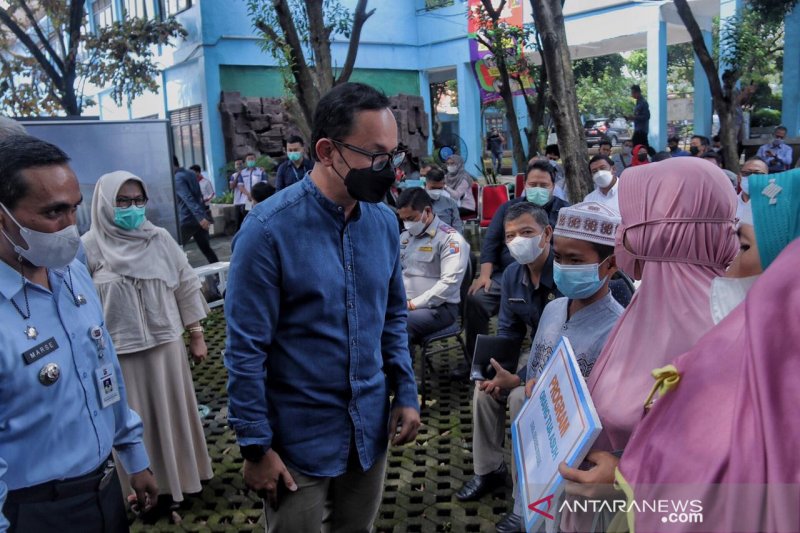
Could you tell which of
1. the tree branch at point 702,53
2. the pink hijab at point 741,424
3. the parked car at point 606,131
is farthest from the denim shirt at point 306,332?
the parked car at point 606,131

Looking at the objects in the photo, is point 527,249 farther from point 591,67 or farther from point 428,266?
point 591,67

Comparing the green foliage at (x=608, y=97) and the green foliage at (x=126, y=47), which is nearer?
the green foliage at (x=126, y=47)

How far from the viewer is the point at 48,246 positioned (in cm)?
193

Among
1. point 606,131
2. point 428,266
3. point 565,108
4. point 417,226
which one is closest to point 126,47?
point 417,226

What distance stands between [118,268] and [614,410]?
2.54m

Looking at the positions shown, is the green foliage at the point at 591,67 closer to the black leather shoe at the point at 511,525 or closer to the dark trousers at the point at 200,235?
the dark trousers at the point at 200,235

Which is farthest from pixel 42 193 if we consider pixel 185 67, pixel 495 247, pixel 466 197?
pixel 185 67

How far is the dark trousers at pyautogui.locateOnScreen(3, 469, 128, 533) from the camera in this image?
69.1 inches

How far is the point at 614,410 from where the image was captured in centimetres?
177

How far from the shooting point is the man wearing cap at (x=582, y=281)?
2.41 metres

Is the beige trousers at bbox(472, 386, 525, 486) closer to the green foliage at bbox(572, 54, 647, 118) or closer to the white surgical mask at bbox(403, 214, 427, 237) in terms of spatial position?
the white surgical mask at bbox(403, 214, 427, 237)

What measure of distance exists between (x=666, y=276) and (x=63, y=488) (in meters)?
1.75

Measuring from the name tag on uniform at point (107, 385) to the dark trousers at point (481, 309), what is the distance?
10.8ft

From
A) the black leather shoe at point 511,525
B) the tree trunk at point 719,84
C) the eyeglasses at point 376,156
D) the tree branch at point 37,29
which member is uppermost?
the tree branch at point 37,29
